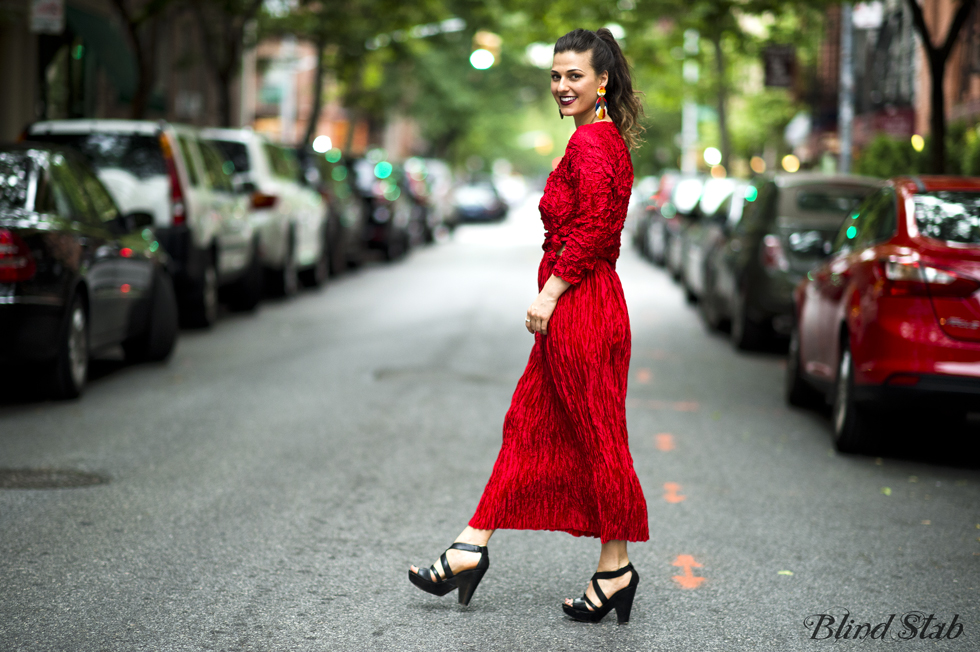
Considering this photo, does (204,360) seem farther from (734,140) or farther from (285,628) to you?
(734,140)

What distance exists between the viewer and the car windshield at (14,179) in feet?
27.7

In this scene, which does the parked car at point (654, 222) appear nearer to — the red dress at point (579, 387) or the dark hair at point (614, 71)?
the dark hair at point (614, 71)

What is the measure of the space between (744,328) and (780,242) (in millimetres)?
910

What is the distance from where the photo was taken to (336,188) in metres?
20.8

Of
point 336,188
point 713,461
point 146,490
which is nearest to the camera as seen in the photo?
point 146,490

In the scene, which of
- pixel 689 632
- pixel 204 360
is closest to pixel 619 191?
pixel 689 632

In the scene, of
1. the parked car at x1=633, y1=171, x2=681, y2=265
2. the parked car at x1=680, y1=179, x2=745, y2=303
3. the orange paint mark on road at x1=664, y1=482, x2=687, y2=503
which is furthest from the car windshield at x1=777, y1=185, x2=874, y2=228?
the parked car at x1=633, y1=171, x2=681, y2=265

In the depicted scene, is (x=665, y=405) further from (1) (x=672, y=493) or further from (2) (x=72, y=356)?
(2) (x=72, y=356)

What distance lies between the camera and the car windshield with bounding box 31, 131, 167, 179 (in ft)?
39.7

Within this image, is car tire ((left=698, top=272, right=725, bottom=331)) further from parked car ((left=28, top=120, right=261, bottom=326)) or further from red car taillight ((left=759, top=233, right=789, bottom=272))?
parked car ((left=28, top=120, right=261, bottom=326))

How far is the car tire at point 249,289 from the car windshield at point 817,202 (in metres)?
5.89

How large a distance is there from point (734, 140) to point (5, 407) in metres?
38.8

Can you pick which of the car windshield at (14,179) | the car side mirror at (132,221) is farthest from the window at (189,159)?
the car windshield at (14,179)

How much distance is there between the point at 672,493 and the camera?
675cm
